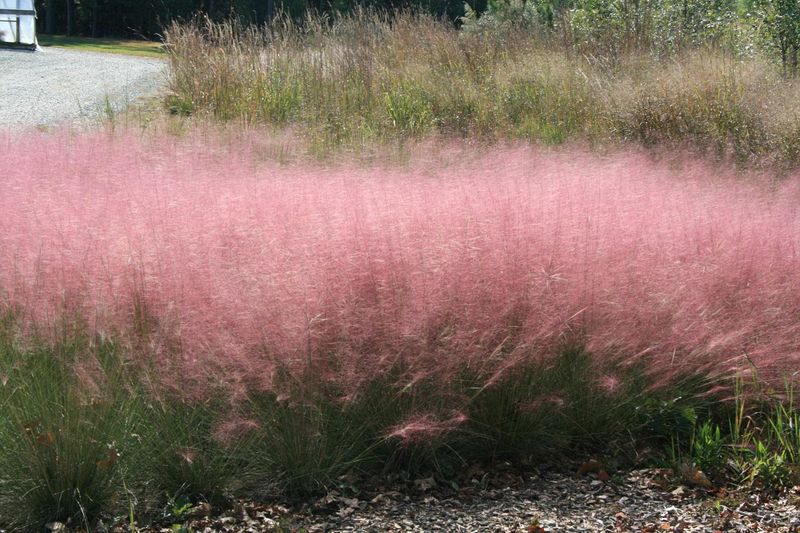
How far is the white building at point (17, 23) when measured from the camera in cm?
1939

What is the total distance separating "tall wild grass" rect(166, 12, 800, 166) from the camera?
23.7ft

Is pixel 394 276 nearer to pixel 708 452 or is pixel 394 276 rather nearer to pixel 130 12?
pixel 708 452

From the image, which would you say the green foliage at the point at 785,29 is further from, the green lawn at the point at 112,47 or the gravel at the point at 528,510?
the green lawn at the point at 112,47

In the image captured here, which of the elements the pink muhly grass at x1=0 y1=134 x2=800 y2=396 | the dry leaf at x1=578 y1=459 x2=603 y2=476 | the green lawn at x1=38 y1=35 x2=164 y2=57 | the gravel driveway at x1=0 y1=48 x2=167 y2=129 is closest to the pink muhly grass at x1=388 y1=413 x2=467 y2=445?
the pink muhly grass at x1=0 y1=134 x2=800 y2=396

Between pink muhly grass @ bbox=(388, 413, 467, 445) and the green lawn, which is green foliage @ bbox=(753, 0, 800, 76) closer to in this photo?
pink muhly grass @ bbox=(388, 413, 467, 445)

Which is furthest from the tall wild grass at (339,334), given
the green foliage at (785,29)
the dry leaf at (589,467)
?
the green foliage at (785,29)

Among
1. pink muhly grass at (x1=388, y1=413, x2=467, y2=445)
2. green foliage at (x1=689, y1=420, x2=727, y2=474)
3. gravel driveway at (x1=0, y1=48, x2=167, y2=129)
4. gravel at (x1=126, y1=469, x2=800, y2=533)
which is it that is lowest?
gravel at (x1=126, y1=469, x2=800, y2=533)

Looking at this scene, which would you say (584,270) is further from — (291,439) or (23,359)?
(23,359)

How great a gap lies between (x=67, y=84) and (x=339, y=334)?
11901 mm

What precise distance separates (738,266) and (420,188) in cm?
142

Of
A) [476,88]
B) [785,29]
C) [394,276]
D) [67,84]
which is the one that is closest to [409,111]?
[476,88]

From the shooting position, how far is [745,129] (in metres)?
7.04

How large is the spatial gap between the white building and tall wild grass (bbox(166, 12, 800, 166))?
37.4 feet

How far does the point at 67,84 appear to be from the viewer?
13.2 meters
